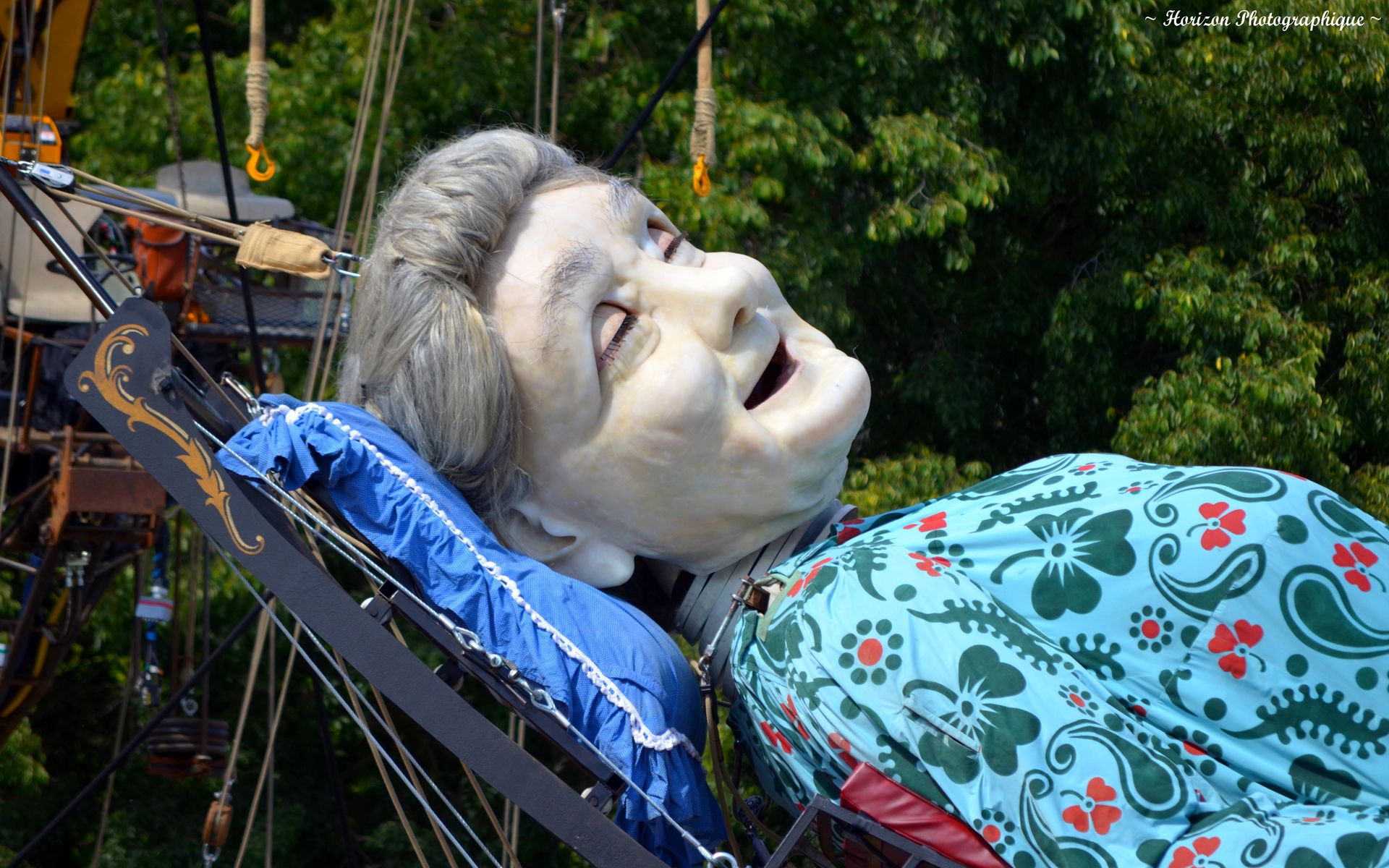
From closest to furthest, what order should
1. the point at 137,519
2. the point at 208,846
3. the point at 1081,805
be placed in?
the point at 1081,805 → the point at 208,846 → the point at 137,519

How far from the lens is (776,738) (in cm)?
135

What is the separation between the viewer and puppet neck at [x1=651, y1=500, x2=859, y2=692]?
1574 millimetres

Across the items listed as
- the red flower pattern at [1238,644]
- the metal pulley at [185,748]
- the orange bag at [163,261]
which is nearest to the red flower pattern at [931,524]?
the red flower pattern at [1238,644]

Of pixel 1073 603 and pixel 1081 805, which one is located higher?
pixel 1073 603

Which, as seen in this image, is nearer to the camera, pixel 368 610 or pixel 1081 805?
pixel 1081 805

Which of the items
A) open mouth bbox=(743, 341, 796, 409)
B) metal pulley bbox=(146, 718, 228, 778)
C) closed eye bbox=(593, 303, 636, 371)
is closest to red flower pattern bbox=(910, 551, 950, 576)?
open mouth bbox=(743, 341, 796, 409)

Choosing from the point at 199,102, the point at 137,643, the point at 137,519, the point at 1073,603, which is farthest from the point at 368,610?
the point at 199,102

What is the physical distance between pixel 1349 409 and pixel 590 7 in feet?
10.00

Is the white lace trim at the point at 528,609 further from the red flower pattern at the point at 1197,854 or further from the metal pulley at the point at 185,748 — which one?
the metal pulley at the point at 185,748

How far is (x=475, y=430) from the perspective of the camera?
4.80ft

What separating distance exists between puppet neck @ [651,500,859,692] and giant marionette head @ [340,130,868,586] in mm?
27

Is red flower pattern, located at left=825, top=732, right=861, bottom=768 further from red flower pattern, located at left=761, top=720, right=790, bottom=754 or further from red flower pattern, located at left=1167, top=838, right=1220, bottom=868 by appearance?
red flower pattern, located at left=1167, top=838, right=1220, bottom=868

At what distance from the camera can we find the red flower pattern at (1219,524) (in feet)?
4.08

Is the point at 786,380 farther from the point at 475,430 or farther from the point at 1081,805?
the point at 1081,805
